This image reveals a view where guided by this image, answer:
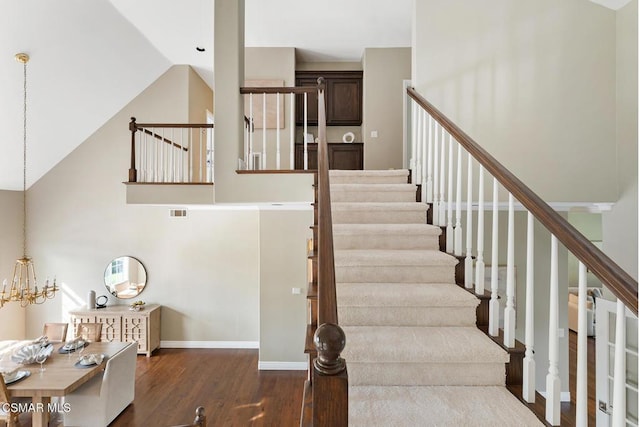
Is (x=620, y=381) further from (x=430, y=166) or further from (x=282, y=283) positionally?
(x=282, y=283)

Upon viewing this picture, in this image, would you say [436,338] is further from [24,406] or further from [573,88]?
[24,406]

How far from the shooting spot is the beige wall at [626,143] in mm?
3479

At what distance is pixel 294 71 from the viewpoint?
5590 mm

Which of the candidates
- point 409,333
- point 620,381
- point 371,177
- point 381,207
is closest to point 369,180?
point 371,177

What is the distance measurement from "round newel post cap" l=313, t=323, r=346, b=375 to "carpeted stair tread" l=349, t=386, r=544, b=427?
2.46 ft

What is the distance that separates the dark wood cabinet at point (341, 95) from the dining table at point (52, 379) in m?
4.41

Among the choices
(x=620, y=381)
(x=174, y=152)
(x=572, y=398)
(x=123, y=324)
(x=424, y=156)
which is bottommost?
(x=572, y=398)

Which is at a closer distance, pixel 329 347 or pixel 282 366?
pixel 329 347

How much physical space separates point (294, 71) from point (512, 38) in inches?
125

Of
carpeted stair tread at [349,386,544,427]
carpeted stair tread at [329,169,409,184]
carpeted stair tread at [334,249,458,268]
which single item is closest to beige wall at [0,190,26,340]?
carpeted stair tread at [329,169,409,184]

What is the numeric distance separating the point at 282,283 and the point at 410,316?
11.1 feet

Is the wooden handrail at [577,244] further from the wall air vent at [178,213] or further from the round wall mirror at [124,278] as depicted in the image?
the round wall mirror at [124,278]

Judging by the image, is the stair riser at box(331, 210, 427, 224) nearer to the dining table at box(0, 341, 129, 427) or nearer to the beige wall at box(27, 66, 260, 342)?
the dining table at box(0, 341, 129, 427)

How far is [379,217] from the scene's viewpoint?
301 centimetres
